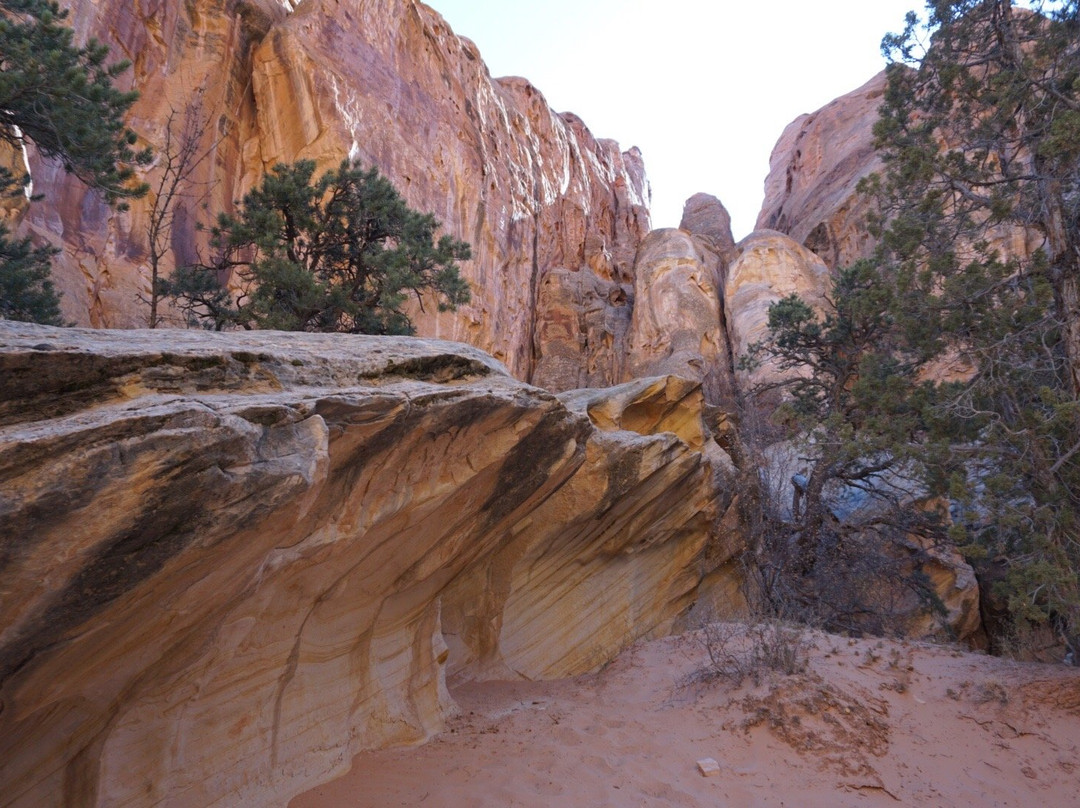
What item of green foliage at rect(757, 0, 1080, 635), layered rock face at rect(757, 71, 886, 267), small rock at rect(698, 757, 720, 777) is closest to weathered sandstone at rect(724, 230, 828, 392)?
layered rock face at rect(757, 71, 886, 267)

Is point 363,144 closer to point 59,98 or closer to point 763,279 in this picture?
point 59,98

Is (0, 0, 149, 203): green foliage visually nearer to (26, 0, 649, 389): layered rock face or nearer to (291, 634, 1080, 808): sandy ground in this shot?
(26, 0, 649, 389): layered rock face

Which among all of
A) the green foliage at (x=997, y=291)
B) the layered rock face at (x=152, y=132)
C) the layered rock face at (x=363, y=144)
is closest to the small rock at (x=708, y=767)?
the green foliage at (x=997, y=291)

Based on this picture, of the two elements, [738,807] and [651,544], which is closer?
[738,807]

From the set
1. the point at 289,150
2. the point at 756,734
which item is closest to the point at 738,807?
the point at 756,734

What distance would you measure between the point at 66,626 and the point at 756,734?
206 inches

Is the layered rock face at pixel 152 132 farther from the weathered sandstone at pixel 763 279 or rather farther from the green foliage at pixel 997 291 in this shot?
the weathered sandstone at pixel 763 279

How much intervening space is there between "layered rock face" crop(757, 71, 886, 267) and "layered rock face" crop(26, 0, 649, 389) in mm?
9207

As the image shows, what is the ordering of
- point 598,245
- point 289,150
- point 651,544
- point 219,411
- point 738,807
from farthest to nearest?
1. point 598,245
2. point 289,150
3. point 651,544
4. point 738,807
5. point 219,411

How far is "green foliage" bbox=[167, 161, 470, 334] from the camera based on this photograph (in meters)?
11.8

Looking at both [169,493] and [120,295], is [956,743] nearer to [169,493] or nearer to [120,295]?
[169,493]

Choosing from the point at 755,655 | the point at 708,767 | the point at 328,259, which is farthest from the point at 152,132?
the point at 708,767

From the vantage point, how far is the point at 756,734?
620cm

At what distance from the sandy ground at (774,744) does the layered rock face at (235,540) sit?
25.6 inches
